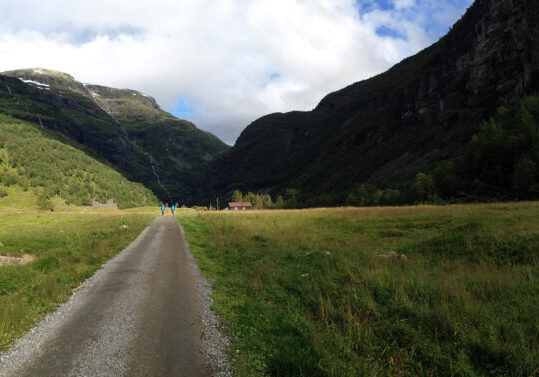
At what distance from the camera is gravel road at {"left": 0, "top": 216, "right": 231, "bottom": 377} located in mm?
5770

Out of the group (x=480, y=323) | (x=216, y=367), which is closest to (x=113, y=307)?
(x=216, y=367)

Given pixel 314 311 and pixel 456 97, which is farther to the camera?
pixel 456 97

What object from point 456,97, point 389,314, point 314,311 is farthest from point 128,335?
point 456,97

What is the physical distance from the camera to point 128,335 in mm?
7129

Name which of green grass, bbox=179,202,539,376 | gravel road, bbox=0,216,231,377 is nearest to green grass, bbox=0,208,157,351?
gravel road, bbox=0,216,231,377

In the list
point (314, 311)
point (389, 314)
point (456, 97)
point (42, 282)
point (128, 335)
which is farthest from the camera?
point (456, 97)

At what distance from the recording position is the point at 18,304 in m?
8.91

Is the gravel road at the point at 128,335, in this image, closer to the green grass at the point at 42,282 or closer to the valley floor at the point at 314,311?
the valley floor at the point at 314,311

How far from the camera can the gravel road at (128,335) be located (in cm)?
577

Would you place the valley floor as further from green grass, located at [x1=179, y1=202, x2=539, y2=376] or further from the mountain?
the mountain

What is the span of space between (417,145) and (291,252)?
524 ft

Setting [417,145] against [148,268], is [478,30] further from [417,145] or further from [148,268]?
[148,268]

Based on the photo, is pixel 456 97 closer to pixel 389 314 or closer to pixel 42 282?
pixel 389 314

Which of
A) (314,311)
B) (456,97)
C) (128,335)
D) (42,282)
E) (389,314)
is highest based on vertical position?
(456,97)
